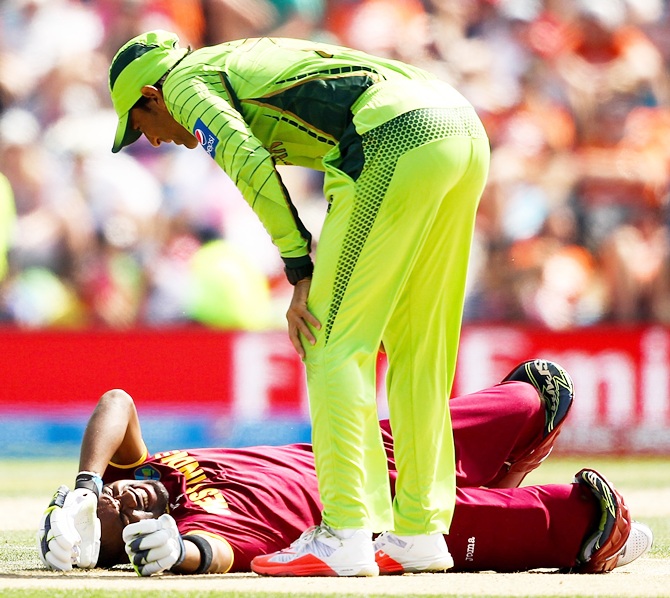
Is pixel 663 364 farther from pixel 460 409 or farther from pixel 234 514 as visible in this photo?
pixel 234 514

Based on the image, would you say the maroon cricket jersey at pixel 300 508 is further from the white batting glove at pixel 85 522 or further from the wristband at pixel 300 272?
the wristband at pixel 300 272

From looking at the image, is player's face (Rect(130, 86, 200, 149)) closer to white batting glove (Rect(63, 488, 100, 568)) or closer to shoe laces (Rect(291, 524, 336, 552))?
white batting glove (Rect(63, 488, 100, 568))

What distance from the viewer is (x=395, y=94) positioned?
3621mm

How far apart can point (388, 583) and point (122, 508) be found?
0.97 meters

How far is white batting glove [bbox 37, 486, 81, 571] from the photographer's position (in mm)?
3742

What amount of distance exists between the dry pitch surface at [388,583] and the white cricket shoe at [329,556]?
0.13 feet

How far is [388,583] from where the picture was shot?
346 cm

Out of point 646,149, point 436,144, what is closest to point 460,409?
point 436,144

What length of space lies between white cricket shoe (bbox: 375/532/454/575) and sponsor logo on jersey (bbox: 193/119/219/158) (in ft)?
4.20

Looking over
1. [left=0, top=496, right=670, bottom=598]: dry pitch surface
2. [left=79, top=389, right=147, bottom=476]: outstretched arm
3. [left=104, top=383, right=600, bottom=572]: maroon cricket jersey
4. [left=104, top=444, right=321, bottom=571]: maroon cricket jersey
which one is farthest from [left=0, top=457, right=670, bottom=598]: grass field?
[left=79, top=389, right=147, bottom=476]: outstretched arm

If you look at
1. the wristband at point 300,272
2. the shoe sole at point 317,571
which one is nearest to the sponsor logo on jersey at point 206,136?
the wristband at point 300,272

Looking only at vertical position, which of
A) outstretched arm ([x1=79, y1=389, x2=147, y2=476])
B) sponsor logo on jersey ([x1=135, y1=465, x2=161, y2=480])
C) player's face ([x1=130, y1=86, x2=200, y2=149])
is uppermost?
player's face ([x1=130, y1=86, x2=200, y2=149])

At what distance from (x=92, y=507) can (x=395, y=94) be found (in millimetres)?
1566

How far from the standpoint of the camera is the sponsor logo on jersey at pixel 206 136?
3.61 metres
